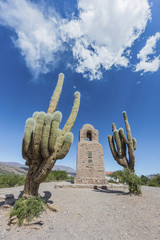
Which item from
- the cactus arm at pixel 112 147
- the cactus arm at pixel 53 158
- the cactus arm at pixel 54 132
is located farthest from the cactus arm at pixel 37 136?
the cactus arm at pixel 112 147

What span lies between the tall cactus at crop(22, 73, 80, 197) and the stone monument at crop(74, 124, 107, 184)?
694cm

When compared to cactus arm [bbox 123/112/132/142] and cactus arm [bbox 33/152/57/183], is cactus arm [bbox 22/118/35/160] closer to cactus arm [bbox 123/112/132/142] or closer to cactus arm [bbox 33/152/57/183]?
cactus arm [bbox 33/152/57/183]

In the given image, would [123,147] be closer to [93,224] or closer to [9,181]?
[93,224]

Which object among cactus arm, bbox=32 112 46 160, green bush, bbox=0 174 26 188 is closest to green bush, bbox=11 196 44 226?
cactus arm, bbox=32 112 46 160

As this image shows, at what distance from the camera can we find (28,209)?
3732mm

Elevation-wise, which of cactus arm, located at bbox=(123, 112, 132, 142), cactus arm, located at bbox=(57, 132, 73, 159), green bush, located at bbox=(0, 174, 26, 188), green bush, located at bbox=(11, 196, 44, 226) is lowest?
green bush, located at bbox=(11, 196, 44, 226)

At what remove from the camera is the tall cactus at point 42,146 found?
4.39m

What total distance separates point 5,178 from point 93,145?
11098 mm

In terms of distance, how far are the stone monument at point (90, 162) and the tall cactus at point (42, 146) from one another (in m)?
6.94

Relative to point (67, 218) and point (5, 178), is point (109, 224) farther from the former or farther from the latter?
point (5, 178)

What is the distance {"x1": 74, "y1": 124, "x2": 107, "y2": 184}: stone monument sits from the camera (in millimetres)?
10617

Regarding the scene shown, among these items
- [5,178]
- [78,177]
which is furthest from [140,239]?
[5,178]

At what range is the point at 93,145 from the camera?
12156mm

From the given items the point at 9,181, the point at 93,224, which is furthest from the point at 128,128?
the point at 9,181
